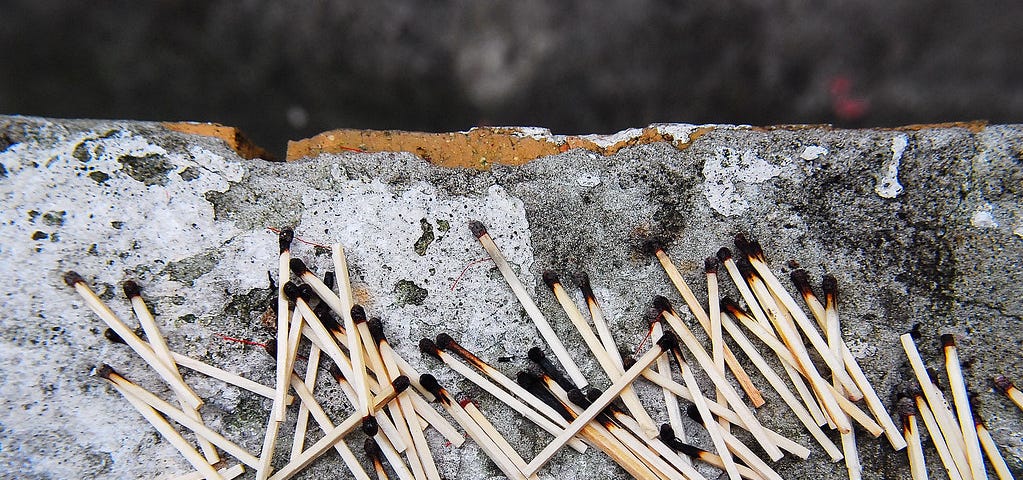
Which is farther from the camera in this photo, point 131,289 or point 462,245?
point 462,245

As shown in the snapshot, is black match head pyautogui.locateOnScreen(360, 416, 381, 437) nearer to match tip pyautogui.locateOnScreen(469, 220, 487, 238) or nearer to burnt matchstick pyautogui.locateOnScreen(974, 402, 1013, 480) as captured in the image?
match tip pyautogui.locateOnScreen(469, 220, 487, 238)

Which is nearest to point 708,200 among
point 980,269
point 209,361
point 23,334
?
point 980,269

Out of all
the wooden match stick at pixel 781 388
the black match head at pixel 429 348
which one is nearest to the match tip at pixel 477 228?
the black match head at pixel 429 348

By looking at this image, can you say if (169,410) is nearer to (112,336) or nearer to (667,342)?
(112,336)

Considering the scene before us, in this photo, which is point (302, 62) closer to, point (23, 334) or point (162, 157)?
point (162, 157)

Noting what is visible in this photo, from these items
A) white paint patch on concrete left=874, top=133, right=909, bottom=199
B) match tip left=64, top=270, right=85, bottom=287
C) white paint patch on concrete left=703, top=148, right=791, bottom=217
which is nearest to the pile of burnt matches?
match tip left=64, top=270, right=85, bottom=287

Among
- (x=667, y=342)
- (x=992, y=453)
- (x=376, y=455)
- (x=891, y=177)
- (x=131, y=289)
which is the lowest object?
(x=992, y=453)

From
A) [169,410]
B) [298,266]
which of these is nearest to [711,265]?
[298,266]
